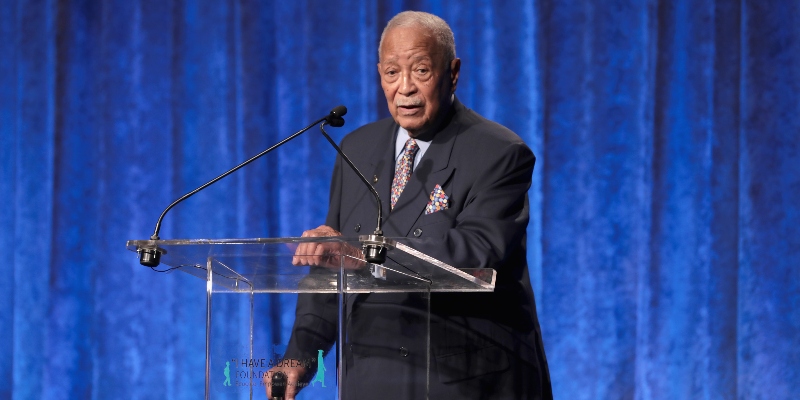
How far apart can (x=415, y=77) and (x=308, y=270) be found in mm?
722

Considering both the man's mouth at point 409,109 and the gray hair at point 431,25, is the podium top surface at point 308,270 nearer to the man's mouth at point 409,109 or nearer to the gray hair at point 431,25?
the man's mouth at point 409,109

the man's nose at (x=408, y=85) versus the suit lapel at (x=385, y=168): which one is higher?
the man's nose at (x=408, y=85)

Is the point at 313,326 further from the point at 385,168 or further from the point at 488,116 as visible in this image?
the point at 488,116

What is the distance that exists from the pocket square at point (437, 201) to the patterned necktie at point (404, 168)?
3.6 inches

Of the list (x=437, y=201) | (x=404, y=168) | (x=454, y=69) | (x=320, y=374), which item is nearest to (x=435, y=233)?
(x=437, y=201)

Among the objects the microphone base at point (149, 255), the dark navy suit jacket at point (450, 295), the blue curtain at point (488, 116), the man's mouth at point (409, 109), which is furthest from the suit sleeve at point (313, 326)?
the blue curtain at point (488, 116)

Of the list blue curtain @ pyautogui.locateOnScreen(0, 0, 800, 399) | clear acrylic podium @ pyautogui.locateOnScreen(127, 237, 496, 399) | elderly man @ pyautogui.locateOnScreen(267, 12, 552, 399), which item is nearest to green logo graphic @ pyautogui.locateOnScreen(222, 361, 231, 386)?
clear acrylic podium @ pyautogui.locateOnScreen(127, 237, 496, 399)

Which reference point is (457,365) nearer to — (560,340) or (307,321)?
(307,321)

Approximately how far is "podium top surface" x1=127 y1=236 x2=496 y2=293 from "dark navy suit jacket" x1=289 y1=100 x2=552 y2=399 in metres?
0.03

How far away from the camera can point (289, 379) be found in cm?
140

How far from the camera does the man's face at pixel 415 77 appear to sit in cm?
202

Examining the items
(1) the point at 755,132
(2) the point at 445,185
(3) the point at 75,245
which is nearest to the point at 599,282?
(1) the point at 755,132

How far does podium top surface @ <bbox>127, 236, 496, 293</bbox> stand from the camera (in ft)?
4.56

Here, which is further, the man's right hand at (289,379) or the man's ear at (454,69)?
the man's ear at (454,69)
